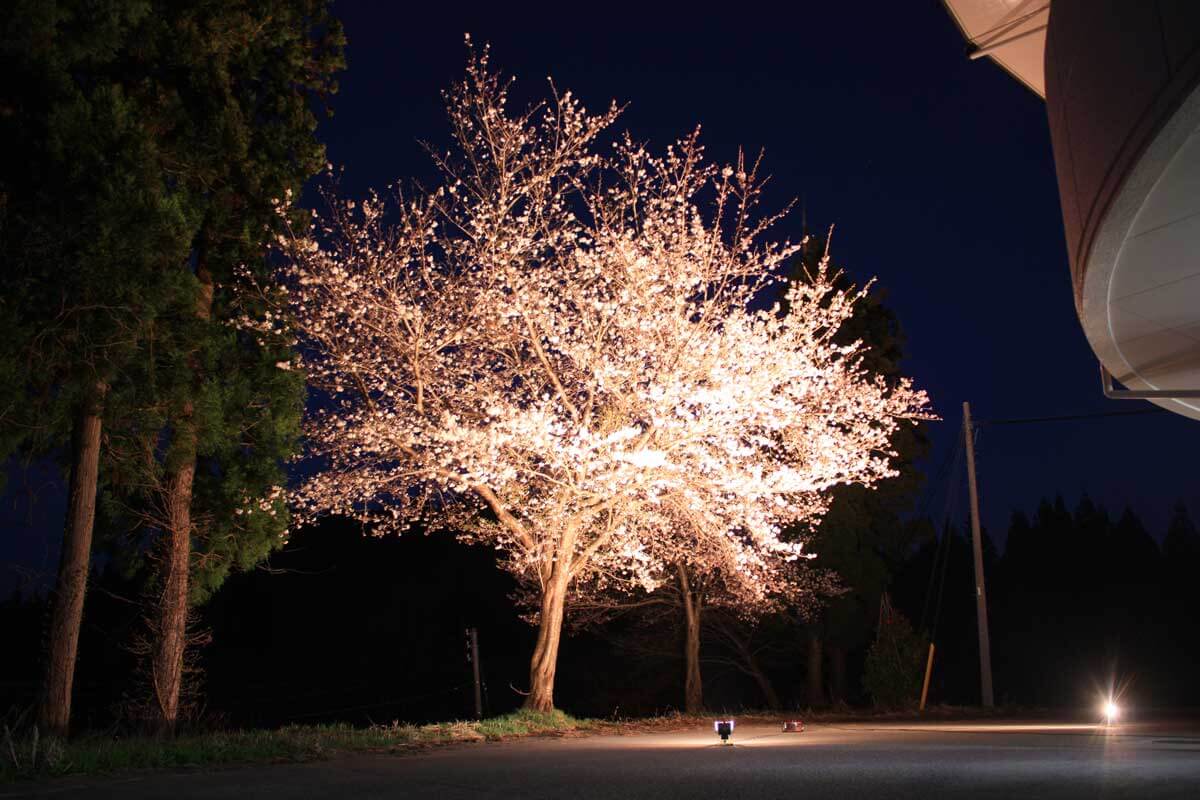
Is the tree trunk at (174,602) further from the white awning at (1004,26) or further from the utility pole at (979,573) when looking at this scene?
the utility pole at (979,573)

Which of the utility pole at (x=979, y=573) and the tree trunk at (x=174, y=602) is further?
the utility pole at (x=979, y=573)

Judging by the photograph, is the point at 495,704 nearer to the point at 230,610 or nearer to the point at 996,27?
the point at 230,610

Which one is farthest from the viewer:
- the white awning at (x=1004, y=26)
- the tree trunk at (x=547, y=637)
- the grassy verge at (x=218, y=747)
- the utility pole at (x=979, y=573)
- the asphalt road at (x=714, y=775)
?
the utility pole at (x=979, y=573)

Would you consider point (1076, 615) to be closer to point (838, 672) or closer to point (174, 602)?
point (838, 672)

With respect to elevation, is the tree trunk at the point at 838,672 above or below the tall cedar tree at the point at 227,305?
below

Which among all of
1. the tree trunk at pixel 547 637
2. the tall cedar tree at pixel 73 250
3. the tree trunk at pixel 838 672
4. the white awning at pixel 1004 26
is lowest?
the tree trunk at pixel 838 672

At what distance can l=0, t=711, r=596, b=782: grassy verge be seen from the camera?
8.44 meters

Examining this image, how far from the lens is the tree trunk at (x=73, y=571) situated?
468 inches

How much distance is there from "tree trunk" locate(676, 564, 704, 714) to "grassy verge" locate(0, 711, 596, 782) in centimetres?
1323

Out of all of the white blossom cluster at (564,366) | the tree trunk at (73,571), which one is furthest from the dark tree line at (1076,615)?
the tree trunk at (73,571)

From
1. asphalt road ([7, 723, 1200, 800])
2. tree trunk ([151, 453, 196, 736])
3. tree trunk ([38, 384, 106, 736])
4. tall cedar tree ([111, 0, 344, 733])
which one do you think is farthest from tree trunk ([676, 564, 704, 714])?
tree trunk ([38, 384, 106, 736])

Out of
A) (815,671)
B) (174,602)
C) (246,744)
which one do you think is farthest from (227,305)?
(815,671)

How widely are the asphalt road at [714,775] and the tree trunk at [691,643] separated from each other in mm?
16033

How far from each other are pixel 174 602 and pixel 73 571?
1983 millimetres
